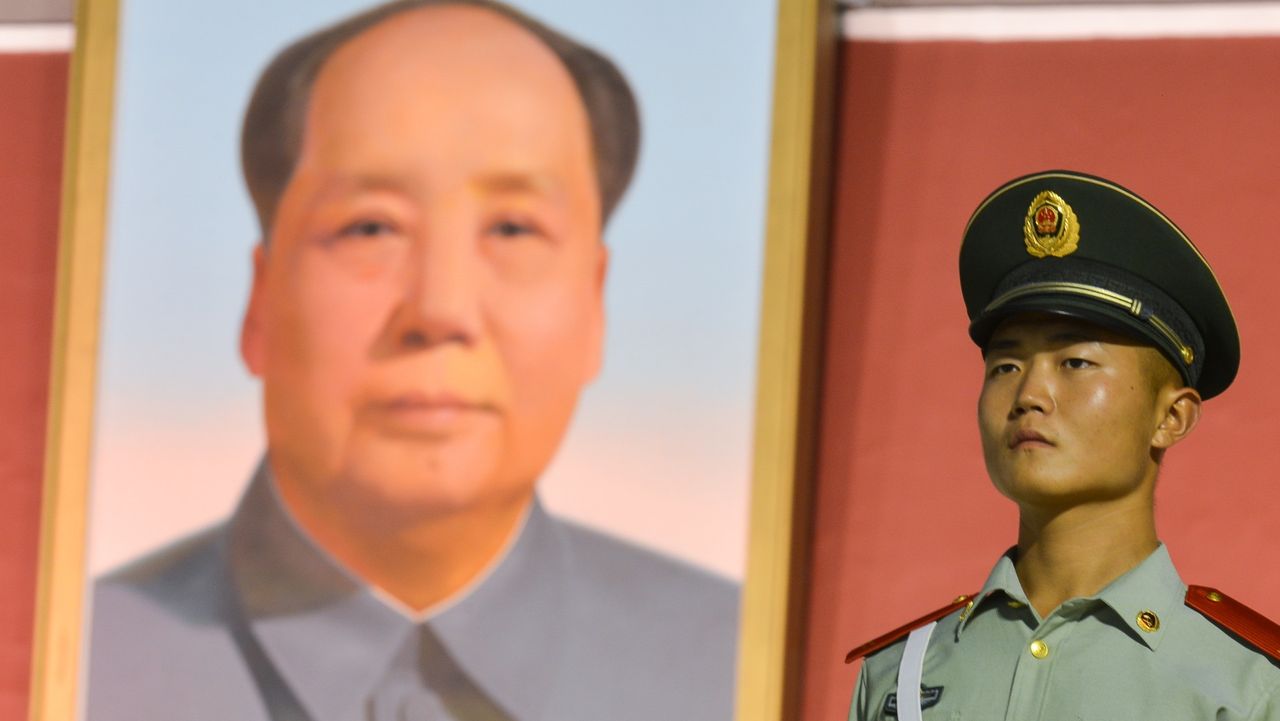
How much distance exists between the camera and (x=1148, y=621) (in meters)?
0.96

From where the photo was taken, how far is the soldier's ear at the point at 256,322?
7.34 ft

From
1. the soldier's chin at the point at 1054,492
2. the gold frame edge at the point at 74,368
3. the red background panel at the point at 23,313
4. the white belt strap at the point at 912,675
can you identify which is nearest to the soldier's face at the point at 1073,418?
the soldier's chin at the point at 1054,492

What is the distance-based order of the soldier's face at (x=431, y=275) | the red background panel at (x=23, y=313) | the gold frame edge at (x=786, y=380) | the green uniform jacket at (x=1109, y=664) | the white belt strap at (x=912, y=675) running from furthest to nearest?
the red background panel at (x=23, y=313) < the soldier's face at (x=431, y=275) < the gold frame edge at (x=786, y=380) < the white belt strap at (x=912, y=675) < the green uniform jacket at (x=1109, y=664)

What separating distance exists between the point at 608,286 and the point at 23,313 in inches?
35.3

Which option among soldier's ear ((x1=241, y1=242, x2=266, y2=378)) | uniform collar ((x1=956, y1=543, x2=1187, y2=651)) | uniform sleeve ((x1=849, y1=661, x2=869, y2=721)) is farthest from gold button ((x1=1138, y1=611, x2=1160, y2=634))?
soldier's ear ((x1=241, y1=242, x2=266, y2=378))

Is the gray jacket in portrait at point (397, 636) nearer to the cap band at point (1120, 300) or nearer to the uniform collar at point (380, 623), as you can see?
the uniform collar at point (380, 623)

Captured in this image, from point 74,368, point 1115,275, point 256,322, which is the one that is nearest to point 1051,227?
point 1115,275

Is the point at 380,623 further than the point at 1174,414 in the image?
Yes

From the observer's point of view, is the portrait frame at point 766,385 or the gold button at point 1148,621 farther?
the portrait frame at point 766,385

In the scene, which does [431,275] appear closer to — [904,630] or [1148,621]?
[904,630]

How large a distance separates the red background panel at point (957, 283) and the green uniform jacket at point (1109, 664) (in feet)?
3.48

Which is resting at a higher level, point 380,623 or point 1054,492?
point 1054,492

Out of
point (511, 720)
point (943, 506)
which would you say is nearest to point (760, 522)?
point (943, 506)

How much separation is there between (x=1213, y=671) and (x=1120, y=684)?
0.05 m
